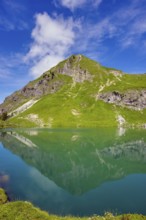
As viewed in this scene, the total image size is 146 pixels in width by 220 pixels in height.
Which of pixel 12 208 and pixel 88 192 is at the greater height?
pixel 12 208

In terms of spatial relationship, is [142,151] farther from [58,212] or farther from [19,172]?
[58,212]

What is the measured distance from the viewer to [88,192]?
176 feet

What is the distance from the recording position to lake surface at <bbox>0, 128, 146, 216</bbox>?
148 feet

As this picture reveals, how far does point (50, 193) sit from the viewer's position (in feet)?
175

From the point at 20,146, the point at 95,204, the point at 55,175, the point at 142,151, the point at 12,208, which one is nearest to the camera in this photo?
the point at 12,208

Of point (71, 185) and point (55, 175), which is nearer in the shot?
point (71, 185)

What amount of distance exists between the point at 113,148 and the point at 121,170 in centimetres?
4037

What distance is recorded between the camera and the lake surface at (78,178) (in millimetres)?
45072

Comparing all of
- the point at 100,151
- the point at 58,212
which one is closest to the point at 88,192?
the point at 58,212

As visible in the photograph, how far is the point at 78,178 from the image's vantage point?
68.3m

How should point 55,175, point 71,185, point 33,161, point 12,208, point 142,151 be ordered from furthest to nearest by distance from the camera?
point 142,151 → point 33,161 → point 55,175 → point 71,185 → point 12,208

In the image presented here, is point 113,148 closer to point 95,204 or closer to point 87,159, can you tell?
point 87,159

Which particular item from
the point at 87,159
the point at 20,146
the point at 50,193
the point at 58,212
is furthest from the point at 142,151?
the point at 58,212

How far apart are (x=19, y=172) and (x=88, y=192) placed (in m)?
27.3
